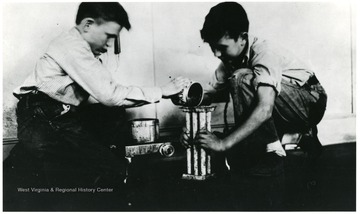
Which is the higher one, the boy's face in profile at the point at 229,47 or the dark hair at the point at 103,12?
the dark hair at the point at 103,12

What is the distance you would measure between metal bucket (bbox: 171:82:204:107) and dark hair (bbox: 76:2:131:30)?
1.01 feet

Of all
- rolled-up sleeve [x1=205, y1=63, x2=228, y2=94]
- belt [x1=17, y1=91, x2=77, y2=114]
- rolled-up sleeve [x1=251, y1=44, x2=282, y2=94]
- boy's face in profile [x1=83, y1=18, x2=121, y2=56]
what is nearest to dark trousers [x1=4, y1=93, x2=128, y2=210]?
belt [x1=17, y1=91, x2=77, y2=114]

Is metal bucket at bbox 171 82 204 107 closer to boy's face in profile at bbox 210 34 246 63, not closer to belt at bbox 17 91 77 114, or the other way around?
boy's face in profile at bbox 210 34 246 63

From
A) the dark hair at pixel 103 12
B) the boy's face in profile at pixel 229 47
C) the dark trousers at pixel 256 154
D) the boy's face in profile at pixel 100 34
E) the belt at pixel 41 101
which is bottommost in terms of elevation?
the dark trousers at pixel 256 154

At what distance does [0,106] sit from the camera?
51.5 inches

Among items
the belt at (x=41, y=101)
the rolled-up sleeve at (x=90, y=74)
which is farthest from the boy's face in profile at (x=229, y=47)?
the belt at (x=41, y=101)

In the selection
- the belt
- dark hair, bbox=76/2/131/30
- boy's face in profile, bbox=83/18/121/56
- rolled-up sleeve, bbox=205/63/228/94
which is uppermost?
dark hair, bbox=76/2/131/30

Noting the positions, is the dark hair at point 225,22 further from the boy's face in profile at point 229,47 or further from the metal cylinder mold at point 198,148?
the metal cylinder mold at point 198,148

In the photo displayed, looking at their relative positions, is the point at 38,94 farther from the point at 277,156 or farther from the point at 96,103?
the point at 277,156

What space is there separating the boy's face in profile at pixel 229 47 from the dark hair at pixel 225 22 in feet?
0.04

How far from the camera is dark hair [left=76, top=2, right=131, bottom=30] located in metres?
1.28

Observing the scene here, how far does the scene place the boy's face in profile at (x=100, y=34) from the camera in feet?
4.16

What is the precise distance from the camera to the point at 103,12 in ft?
4.19

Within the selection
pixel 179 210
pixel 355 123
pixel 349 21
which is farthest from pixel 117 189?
pixel 349 21
